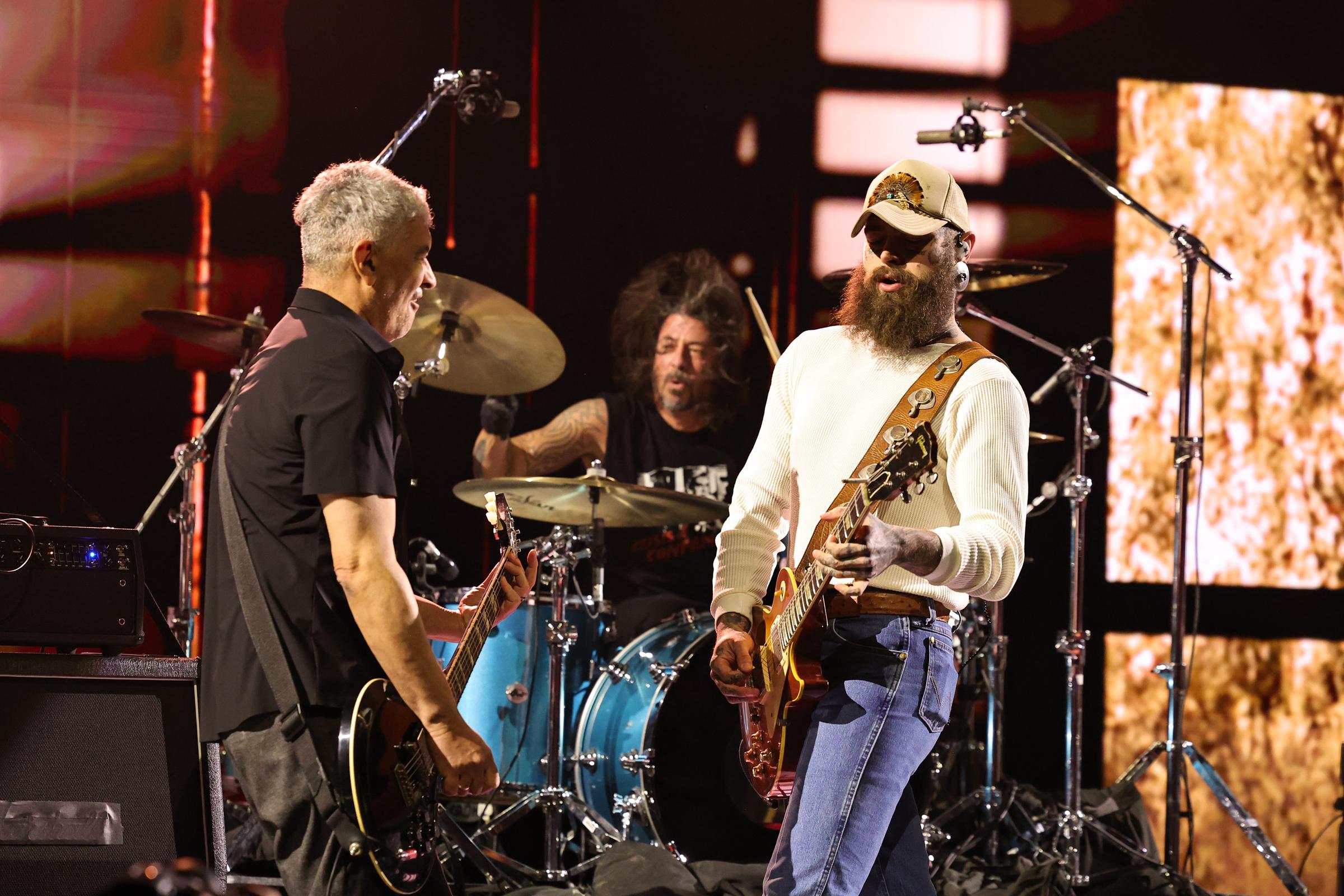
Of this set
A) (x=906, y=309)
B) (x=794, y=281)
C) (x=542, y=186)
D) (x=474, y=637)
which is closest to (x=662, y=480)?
(x=794, y=281)

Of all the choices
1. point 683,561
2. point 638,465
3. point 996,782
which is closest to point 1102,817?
point 996,782

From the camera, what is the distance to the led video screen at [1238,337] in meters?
6.99

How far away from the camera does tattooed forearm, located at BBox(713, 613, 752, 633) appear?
3.14 m

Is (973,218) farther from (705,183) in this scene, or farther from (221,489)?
(221,489)

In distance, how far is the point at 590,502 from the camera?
217 inches

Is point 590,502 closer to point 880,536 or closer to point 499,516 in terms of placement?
point 499,516

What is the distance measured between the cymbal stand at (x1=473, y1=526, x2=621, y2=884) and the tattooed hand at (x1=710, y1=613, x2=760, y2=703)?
2332mm

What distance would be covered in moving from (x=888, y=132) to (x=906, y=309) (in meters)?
4.18

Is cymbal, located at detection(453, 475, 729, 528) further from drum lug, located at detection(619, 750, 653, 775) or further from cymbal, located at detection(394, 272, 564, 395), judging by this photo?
drum lug, located at detection(619, 750, 653, 775)

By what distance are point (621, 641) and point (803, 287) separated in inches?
81.1

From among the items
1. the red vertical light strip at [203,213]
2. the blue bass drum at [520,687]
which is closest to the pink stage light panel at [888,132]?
the blue bass drum at [520,687]

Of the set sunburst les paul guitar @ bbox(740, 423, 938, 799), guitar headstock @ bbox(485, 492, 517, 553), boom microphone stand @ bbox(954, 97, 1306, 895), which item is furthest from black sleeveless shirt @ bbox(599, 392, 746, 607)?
sunburst les paul guitar @ bbox(740, 423, 938, 799)

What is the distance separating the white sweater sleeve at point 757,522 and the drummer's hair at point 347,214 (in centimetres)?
97

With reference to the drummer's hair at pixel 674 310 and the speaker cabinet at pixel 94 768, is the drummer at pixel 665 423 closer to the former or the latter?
the drummer's hair at pixel 674 310
